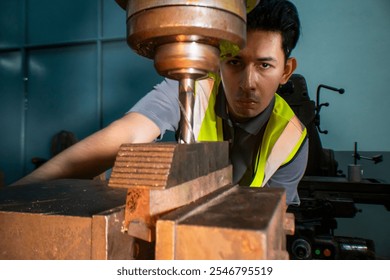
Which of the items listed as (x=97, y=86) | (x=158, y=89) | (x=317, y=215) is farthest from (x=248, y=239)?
(x=97, y=86)

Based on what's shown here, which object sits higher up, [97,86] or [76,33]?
[76,33]

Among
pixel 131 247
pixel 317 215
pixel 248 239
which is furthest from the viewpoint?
pixel 317 215

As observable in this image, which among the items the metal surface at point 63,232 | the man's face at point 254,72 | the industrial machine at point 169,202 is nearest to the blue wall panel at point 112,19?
the man's face at point 254,72

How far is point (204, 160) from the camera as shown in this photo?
0.48 meters

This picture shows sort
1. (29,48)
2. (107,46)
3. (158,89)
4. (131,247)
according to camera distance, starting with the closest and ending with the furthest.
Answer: (131,247) → (158,89) → (107,46) → (29,48)

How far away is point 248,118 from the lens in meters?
1.29

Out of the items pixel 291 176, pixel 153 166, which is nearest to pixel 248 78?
pixel 291 176

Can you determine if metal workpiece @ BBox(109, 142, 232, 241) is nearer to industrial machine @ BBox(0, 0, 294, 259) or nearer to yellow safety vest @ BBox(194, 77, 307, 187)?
industrial machine @ BBox(0, 0, 294, 259)

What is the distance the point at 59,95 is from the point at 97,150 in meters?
2.19

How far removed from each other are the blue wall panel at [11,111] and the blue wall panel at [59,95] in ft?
0.35

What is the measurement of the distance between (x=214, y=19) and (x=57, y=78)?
2923 millimetres

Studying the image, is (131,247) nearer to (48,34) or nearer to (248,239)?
(248,239)

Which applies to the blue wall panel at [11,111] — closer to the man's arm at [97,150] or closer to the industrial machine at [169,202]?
the man's arm at [97,150]

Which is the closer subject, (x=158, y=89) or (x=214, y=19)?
(x=214, y=19)
